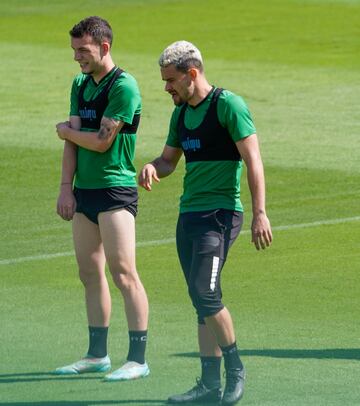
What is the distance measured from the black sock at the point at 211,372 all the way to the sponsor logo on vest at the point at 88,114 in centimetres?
184

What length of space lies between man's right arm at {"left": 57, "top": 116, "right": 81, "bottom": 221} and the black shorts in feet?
0.20

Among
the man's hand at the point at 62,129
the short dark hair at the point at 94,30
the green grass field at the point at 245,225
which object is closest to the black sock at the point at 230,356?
the green grass field at the point at 245,225

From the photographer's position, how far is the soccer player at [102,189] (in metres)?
10.2

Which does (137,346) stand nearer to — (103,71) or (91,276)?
(91,276)

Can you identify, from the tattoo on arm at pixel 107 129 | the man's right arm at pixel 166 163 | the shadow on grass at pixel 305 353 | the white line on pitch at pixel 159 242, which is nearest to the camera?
the man's right arm at pixel 166 163

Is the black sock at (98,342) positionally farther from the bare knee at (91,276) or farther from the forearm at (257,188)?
the forearm at (257,188)

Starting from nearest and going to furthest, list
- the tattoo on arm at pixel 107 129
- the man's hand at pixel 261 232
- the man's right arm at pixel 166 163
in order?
the man's hand at pixel 261 232, the man's right arm at pixel 166 163, the tattoo on arm at pixel 107 129

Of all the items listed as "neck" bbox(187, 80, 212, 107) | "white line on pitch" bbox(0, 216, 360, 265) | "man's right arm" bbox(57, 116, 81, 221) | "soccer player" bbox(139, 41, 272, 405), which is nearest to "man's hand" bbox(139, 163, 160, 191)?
"soccer player" bbox(139, 41, 272, 405)

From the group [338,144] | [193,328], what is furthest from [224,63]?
[193,328]

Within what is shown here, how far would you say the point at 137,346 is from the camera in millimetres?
10289

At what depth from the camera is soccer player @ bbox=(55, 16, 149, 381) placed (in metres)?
10.2

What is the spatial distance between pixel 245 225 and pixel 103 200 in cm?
587

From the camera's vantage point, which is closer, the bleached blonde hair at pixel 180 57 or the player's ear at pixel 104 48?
the bleached blonde hair at pixel 180 57

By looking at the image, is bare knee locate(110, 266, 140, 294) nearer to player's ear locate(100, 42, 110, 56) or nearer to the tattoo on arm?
the tattoo on arm
